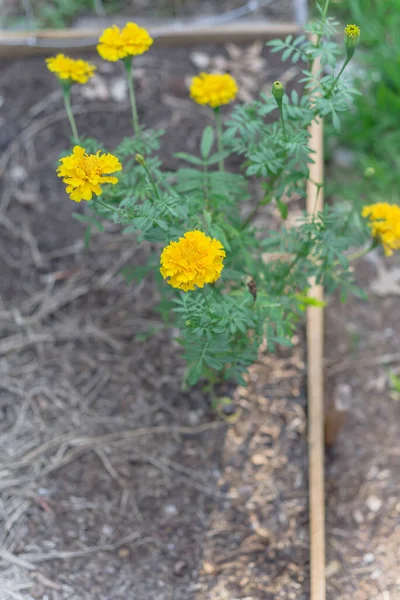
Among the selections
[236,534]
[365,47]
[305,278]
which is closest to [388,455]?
[236,534]

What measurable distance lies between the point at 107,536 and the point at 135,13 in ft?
8.37

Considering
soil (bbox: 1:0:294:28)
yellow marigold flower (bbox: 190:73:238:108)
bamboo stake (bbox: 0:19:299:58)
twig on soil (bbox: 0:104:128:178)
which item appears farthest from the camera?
soil (bbox: 1:0:294:28)

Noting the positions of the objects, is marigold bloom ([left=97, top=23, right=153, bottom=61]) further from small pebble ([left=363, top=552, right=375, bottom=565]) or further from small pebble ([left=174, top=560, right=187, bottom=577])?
small pebble ([left=363, top=552, right=375, bottom=565])

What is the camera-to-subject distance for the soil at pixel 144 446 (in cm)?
190

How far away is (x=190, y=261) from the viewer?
1304 millimetres

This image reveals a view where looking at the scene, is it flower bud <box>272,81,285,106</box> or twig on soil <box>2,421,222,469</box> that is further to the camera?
twig on soil <box>2,421,222,469</box>

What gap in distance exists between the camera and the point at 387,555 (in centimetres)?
203

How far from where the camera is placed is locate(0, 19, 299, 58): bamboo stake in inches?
115

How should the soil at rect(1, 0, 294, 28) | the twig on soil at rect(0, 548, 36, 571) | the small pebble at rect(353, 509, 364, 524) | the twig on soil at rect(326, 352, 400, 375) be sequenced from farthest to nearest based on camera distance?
the soil at rect(1, 0, 294, 28)
the twig on soil at rect(326, 352, 400, 375)
the small pebble at rect(353, 509, 364, 524)
the twig on soil at rect(0, 548, 36, 571)

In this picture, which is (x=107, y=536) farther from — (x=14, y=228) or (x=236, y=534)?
(x=14, y=228)

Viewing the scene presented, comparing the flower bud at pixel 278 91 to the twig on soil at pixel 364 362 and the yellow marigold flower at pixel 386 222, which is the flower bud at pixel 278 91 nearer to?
the yellow marigold flower at pixel 386 222

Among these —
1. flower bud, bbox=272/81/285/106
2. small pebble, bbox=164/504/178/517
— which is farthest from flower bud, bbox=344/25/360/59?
small pebble, bbox=164/504/178/517

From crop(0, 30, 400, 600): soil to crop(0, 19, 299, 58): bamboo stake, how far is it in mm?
554

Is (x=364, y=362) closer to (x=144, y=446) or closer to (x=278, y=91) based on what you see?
(x=144, y=446)
